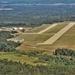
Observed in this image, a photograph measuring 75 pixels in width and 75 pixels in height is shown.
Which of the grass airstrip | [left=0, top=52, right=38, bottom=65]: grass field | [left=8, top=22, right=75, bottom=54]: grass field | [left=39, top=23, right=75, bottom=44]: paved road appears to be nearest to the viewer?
[left=0, top=52, right=38, bottom=65]: grass field

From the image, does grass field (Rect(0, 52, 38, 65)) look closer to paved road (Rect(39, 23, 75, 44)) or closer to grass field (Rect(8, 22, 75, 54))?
grass field (Rect(8, 22, 75, 54))

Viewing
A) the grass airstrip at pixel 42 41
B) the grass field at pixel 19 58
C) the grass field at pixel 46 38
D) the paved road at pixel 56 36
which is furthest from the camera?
the paved road at pixel 56 36

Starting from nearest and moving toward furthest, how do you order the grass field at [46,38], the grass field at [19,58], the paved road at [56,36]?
the grass field at [19,58], the grass field at [46,38], the paved road at [56,36]

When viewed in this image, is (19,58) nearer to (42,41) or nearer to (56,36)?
(42,41)

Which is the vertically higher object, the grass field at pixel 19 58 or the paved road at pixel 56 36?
the grass field at pixel 19 58

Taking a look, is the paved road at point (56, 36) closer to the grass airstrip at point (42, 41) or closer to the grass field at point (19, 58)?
the grass airstrip at point (42, 41)

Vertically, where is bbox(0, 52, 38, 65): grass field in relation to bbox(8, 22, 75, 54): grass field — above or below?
above

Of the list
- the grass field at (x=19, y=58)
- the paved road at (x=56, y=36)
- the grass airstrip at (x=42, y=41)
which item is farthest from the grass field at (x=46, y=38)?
the grass field at (x=19, y=58)

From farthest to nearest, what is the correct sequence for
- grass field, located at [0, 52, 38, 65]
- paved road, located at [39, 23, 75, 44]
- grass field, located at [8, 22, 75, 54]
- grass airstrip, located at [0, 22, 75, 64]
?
paved road, located at [39, 23, 75, 44] < grass field, located at [8, 22, 75, 54] < grass airstrip, located at [0, 22, 75, 64] < grass field, located at [0, 52, 38, 65]

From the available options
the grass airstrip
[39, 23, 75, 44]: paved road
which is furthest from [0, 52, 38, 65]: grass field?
[39, 23, 75, 44]: paved road

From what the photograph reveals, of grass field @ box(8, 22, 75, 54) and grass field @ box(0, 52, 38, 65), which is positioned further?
grass field @ box(8, 22, 75, 54)

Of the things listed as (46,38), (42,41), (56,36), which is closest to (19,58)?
(42,41)
